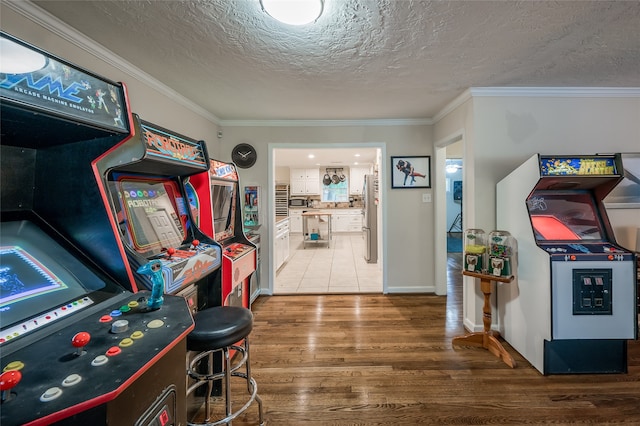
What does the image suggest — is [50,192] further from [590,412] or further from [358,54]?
[590,412]

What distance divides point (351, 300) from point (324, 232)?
15.7 ft

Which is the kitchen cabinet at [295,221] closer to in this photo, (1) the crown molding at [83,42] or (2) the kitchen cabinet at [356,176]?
(2) the kitchen cabinet at [356,176]

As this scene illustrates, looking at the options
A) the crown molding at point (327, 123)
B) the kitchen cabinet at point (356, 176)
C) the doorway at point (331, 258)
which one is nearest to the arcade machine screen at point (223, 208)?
the doorway at point (331, 258)

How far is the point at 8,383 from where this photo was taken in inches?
21.4

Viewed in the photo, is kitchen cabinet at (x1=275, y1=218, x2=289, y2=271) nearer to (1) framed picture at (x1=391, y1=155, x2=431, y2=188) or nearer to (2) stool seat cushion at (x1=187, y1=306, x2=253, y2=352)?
(1) framed picture at (x1=391, y1=155, x2=431, y2=188)

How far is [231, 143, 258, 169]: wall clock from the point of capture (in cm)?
350

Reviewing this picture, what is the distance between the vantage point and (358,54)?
6.04ft

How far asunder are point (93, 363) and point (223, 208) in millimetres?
1686

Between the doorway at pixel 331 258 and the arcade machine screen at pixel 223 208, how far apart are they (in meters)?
1.17

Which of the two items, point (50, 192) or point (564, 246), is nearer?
point (50, 192)

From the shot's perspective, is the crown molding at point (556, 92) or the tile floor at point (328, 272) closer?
the crown molding at point (556, 92)

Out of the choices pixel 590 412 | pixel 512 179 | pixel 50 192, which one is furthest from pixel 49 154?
pixel 590 412

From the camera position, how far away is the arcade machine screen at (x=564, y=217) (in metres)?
2.01

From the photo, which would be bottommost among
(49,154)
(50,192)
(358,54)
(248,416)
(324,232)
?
(248,416)
